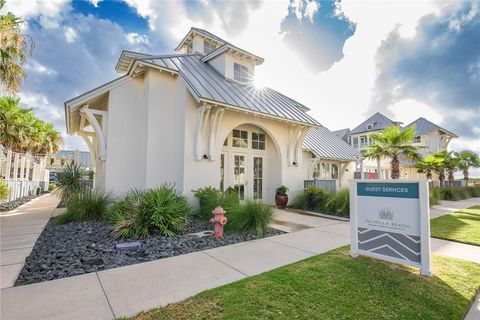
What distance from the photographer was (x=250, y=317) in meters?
2.52

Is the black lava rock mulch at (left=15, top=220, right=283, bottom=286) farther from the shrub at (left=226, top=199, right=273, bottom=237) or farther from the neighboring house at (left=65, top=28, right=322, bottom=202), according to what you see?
the neighboring house at (left=65, top=28, right=322, bottom=202)

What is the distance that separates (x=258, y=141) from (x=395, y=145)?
8.02m

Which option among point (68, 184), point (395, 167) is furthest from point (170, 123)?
point (395, 167)

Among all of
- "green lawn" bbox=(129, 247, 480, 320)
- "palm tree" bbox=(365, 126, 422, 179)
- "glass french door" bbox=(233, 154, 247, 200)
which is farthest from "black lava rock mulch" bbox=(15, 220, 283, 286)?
"palm tree" bbox=(365, 126, 422, 179)

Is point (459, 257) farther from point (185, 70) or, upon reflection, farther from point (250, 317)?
point (185, 70)

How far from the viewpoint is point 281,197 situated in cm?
1109

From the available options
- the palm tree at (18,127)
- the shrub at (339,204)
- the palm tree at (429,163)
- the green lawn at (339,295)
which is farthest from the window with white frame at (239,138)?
the palm tree at (429,163)

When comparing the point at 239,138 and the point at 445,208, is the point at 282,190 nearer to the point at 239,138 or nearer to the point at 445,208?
the point at 239,138

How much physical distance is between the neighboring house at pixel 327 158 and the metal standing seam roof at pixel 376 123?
16894 millimetres

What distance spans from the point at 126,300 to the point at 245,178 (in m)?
8.57

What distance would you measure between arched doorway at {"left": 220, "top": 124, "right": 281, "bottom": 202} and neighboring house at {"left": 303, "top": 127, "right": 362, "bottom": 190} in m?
3.16

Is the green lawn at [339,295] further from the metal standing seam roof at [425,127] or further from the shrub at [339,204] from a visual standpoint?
the metal standing seam roof at [425,127]

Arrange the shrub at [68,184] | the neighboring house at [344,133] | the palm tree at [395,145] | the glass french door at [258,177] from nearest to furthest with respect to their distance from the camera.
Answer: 1. the shrub at [68,184]
2. the glass french door at [258,177]
3. the palm tree at [395,145]
4. the neighboring house at [344,133]

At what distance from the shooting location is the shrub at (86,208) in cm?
763
